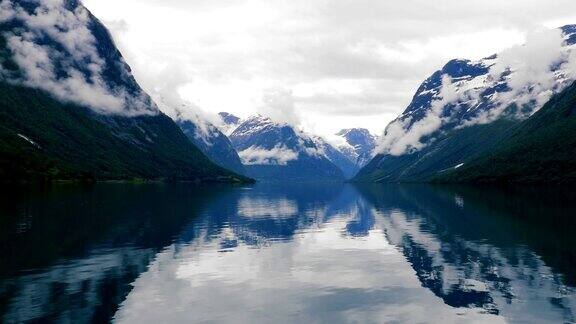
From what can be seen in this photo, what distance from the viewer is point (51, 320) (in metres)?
39.6

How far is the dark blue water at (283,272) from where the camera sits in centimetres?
4278

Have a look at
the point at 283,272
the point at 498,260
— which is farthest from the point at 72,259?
the point at 498,260

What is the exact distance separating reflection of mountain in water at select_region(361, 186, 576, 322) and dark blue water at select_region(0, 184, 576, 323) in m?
0.18

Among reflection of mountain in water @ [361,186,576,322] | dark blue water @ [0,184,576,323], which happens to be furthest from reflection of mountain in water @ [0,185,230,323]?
reflection of mountain in water @ [361,186,576,322]

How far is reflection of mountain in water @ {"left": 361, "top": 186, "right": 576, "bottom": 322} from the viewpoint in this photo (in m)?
45.5

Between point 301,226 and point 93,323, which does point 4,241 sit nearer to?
point 93,323

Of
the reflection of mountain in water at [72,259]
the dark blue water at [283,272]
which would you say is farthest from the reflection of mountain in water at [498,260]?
the reflection of mountain in water at [72,259]

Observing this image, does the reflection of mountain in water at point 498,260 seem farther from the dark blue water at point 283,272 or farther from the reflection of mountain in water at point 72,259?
the reflection of mountain in water at point 72,259

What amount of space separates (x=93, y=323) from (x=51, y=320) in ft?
9.88

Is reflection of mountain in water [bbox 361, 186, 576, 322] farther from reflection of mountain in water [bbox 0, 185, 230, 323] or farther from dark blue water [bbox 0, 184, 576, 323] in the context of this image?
reflection of mountain in water [bbox 0, 185, 230, 323]

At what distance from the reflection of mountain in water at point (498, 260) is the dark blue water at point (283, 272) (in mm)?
178

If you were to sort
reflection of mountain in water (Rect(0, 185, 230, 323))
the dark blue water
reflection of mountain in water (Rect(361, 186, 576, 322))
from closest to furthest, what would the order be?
the dark blue water
reflection of mountain in water (Rect(0, 185, 230, 323))
reflection of mountain in water (Rect(361, 186, 576, 322))

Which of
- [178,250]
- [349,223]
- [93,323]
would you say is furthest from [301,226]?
[93,323]

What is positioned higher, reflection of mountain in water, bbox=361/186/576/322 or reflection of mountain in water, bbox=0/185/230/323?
reflection of mountain in water, bbox=0/185/230/323
